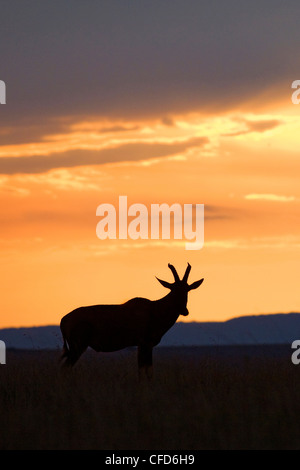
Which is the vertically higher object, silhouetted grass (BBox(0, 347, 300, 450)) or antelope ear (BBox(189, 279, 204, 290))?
antelope ear (BBox(189, 279, 204, 290))

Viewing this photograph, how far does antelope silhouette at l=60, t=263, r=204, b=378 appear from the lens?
1839 centimetres

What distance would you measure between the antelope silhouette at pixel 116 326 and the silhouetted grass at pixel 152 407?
472 mm

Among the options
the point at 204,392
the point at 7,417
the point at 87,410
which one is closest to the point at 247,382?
the point at 204,392

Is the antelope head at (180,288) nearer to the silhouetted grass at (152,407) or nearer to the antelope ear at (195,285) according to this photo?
the antelope ear at (195,285)

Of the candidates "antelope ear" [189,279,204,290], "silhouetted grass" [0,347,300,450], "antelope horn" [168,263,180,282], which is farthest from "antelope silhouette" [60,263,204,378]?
"silhouetted grass" [0,347,300,450]

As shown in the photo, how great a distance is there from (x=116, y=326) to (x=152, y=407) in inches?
168

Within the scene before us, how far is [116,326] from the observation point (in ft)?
60.6

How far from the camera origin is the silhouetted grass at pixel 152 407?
40.2 feet

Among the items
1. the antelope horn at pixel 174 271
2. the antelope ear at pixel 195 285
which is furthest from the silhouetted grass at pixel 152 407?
the antelope horn at pixel 174 271

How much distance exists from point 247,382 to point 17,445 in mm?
5592

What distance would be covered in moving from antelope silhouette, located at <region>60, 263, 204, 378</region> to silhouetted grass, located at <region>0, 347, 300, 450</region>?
472 mm

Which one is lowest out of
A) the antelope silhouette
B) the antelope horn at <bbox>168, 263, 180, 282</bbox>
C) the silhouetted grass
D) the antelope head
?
the silhouetted grass

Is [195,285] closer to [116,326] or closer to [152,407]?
[116,326]

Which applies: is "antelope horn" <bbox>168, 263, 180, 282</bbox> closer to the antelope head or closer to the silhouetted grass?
the antelope head
